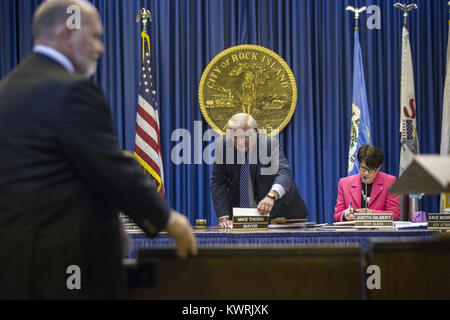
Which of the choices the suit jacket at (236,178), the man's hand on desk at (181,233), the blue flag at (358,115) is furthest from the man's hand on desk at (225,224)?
the blue flag at (358,115)

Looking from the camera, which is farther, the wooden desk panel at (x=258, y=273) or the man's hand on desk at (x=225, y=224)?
the man's hand on desk at (x=225, y=224)

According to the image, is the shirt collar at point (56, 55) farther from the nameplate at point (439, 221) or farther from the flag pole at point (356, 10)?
the flag pole at point (356, 10)

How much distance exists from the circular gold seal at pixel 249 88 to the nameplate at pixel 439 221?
3.31 metres

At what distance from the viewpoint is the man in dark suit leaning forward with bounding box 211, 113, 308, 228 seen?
4.51m

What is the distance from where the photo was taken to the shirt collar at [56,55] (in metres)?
1.68

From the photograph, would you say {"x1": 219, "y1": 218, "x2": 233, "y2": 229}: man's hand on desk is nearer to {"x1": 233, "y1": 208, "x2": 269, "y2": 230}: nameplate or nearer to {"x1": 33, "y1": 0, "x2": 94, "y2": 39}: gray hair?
{"x1": 233, "y1": 208, "x2": 269, "y2": 230}: nameplate

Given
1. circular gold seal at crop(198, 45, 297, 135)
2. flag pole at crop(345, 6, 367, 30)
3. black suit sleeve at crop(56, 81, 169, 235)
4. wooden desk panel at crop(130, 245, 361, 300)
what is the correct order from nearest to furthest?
black suit sleeve at crop(56, 81, 169, 235) → wooden desk panel at crop(130, 245, 361, 300) → flag pole at crop(345, 6, 367, 30) → circular gold seal at crop(198, 45, 297, 135)

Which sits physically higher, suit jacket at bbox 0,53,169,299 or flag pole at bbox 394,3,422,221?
flag pole at bbox 394,3,422,221

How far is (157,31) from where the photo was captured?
7.13 meters

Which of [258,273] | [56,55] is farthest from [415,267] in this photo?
[56,55]

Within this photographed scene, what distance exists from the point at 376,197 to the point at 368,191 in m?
0.11

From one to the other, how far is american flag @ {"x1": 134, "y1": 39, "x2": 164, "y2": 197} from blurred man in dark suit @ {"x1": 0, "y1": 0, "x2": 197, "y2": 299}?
4786 mm

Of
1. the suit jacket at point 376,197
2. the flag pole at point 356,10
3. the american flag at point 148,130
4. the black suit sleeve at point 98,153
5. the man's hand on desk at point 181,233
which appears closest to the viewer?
the black suit sleeve at point 98,153

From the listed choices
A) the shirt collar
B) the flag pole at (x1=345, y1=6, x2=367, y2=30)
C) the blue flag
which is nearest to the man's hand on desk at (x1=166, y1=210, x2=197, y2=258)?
the shirt collar
